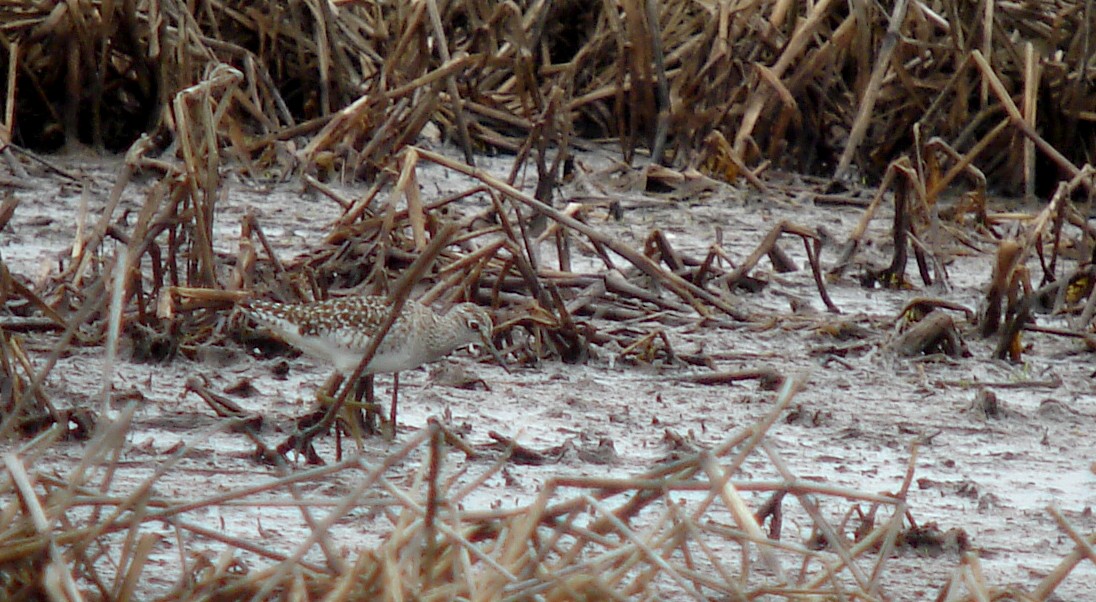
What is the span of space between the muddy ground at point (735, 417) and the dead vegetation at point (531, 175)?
95 mm

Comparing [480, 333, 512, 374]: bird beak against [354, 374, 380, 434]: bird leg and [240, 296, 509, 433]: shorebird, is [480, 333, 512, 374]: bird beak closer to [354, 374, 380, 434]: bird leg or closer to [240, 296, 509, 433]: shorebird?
[240, 296, 509, 433]: shorebird

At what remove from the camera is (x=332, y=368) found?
5613mm

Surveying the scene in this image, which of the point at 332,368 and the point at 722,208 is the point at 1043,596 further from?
the point at 722,208

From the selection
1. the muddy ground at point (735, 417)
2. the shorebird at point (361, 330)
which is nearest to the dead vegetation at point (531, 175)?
the muddy ground at point (735, 417)

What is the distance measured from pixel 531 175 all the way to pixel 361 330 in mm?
4443

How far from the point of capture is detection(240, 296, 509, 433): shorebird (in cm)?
481

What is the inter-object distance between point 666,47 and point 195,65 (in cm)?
296

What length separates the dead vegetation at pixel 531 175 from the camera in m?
2.84

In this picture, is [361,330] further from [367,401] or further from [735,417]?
[735,417]

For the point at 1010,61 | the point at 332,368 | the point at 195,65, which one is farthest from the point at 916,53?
the point at 332,368

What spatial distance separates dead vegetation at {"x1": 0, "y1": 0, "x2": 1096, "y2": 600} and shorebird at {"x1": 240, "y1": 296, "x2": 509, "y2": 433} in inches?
10.7

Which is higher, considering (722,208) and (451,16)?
(451,16)

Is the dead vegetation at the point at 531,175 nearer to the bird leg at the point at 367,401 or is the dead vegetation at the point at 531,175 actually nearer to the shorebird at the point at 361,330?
the bird leg at the point at 367,401

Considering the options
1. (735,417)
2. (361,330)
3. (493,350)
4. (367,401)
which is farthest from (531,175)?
(367,401)
